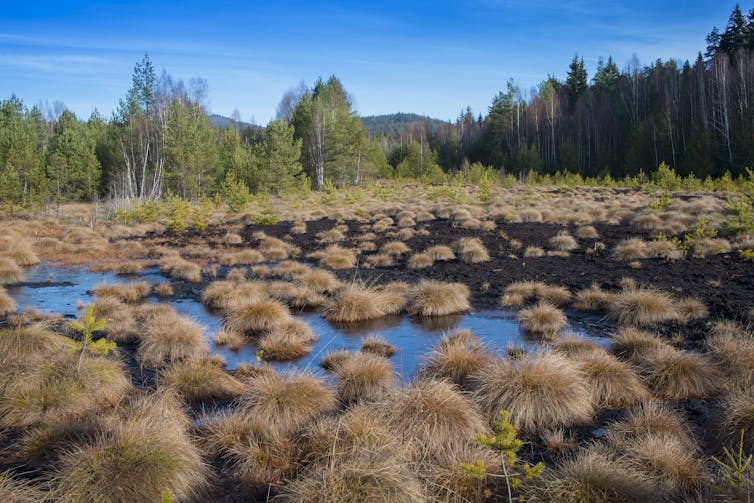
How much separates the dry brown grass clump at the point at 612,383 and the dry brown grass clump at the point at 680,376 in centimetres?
26

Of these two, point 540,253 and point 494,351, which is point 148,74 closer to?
point 540,253

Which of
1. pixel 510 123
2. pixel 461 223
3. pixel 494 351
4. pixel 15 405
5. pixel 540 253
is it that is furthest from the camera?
pixel 510 123

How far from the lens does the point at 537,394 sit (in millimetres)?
6777

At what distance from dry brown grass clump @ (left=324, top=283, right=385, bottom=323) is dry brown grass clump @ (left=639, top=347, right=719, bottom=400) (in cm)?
581

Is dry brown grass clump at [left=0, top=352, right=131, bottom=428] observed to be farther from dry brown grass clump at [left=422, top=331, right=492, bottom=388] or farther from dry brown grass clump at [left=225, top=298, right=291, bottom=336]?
dry brown grass clump at [left=422, top=331, right=492, bottom=388]

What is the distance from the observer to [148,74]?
42812 millimetres

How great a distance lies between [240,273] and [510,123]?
64.7 m

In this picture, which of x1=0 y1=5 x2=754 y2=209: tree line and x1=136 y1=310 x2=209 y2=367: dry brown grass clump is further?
x1=0 y1=5 x2=754 y2=209: tree line

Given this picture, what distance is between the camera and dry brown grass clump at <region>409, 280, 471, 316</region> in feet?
40.3

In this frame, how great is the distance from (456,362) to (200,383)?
12.3 feet

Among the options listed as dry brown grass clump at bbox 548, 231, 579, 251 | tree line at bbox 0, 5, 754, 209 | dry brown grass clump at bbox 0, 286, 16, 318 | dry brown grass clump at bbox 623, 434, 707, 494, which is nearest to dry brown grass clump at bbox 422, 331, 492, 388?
dry brown grass clump at bbox 623, 434, 707, 494

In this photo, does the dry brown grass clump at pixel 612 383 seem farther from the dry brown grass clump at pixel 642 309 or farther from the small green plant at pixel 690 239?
the small green plant at pixel 690 239

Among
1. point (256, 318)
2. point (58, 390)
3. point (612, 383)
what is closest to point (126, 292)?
point (256, 318)

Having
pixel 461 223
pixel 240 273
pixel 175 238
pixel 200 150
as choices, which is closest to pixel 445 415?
pixel 240 273
